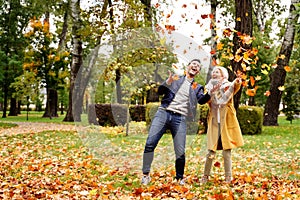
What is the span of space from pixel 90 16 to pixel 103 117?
545 cm

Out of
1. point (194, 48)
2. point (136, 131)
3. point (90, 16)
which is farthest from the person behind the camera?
point (90, 16)

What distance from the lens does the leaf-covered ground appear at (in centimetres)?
521

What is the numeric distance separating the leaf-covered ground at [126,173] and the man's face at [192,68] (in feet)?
5.04

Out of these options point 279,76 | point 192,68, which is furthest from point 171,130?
point 279,76

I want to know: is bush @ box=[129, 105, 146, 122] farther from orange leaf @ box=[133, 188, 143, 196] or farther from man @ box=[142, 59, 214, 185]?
orange leaf @ box=[133, 188, 143, 196]

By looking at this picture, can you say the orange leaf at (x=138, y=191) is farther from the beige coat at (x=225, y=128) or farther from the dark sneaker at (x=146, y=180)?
the beige coat at (x=225, y=128)

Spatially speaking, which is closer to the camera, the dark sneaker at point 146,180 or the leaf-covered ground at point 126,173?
the leaf-covered ground at point 126,173

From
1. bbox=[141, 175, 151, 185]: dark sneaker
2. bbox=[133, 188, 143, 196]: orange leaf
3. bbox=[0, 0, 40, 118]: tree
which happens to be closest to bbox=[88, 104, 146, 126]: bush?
bbox=[141, 175, 151, 185]: dark sneaker

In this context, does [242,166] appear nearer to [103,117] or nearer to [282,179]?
[282,179]

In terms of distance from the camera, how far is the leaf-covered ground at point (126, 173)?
5215mm

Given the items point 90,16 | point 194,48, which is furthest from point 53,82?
point 194,48

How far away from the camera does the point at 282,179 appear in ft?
20.7

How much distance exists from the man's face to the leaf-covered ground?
1.54 metres

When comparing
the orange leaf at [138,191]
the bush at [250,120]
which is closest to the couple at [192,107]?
the orange leaf at [138,191]
